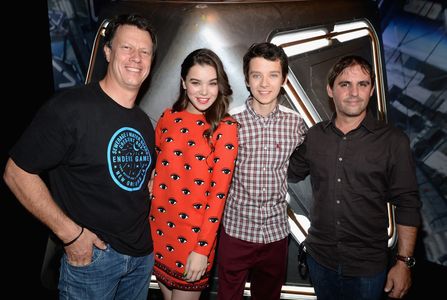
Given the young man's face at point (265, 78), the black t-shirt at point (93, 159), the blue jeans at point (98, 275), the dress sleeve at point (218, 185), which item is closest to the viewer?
the black t-shirt at point (93, 159)

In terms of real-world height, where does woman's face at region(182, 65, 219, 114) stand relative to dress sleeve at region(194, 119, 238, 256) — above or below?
above

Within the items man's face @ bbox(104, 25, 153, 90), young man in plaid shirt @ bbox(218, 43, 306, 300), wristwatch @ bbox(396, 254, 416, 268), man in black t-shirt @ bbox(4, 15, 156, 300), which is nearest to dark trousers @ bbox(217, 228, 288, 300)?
young man in plaid shirt @ bbox(218, 43, 306, 300)

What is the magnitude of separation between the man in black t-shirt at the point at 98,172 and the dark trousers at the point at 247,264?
1.19ft

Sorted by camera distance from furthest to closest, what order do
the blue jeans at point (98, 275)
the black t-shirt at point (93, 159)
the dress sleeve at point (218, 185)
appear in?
the dress sleeve at point (218, 185), the blue jeans at point (98, 275), the black t-shirt at point (93, 159)

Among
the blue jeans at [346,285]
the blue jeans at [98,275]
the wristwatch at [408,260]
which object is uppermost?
the wristwatch at [408,260]

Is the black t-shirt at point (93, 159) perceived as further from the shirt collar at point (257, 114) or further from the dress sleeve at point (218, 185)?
the shirt collar at point (257, 114)

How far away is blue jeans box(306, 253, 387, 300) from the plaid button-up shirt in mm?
255

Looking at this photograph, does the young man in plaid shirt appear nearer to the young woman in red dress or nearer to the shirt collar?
the shirt collar

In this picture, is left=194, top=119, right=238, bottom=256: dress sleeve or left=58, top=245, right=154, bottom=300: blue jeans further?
left=194, top=119, right=238, bottom=256: dress sleeve

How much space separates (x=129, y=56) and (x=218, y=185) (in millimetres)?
626

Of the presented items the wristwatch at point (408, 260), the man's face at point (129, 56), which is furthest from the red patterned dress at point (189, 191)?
the wristwatch at point (408, 260)

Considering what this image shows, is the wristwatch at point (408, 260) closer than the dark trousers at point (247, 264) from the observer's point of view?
Yes

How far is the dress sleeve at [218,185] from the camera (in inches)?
53.2

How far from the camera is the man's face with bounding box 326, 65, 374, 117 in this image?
4.73 ft
